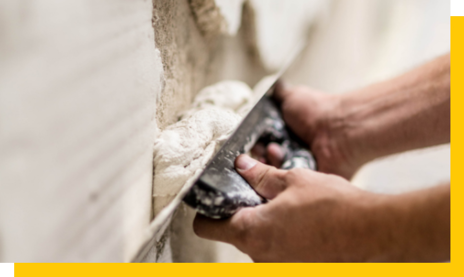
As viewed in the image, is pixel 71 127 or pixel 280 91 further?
pixel 280 91

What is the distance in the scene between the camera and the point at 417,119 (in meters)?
0.74

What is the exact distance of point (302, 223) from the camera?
1.52 feet

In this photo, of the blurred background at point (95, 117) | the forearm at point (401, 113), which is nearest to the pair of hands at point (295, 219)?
the blurred background at point (95, 117)

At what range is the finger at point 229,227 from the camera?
1.65ft

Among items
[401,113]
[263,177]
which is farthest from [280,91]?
[263,177]

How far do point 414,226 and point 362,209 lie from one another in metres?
0.06

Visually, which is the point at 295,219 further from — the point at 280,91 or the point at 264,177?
the point at 280,91

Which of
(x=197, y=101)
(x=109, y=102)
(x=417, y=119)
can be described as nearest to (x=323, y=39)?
(x=417, y=119)

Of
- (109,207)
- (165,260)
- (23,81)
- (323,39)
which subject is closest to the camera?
(23,81)

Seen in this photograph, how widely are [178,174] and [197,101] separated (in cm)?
25

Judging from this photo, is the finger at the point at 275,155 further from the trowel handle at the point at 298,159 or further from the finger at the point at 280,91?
the finger at the point at 280,91

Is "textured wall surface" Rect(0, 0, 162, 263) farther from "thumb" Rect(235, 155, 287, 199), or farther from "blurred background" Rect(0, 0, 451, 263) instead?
"thumb" Rect(235, 155, 287, 199)

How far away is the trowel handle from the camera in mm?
740

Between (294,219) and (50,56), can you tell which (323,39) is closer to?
(294,219)
